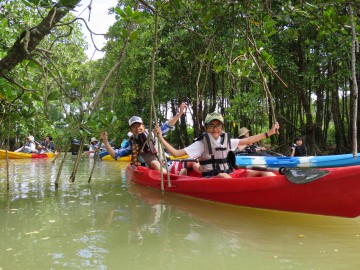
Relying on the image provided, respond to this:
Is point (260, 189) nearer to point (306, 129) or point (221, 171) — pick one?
point (221, 171)

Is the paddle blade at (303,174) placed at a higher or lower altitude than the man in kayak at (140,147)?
lower

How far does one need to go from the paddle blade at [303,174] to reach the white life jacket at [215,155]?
1.03m

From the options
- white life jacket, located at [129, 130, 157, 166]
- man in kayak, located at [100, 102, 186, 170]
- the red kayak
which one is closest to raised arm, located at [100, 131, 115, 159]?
man in kayak, located at [100, 102, 186, 170]

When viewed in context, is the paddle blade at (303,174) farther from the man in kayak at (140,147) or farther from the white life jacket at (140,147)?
the white life jacket at (140,147)

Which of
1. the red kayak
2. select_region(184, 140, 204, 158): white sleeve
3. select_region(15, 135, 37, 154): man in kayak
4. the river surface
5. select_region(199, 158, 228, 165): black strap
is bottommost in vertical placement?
the river surface

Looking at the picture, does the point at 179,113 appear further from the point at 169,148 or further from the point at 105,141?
the point at 105,141

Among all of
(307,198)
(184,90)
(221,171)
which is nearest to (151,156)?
(221,171)

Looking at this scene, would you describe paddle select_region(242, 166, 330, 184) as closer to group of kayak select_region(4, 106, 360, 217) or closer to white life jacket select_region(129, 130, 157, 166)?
group of kayak select_region(4, 106, 360, 217)

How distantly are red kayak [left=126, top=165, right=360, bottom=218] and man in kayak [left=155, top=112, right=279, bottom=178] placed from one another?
0.22 metres

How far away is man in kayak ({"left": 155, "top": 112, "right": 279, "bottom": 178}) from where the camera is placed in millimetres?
4438

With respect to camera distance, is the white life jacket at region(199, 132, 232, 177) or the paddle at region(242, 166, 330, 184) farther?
the white life jacket at region(199, 132, 232, 177)

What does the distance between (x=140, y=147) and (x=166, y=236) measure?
3164 millimetres

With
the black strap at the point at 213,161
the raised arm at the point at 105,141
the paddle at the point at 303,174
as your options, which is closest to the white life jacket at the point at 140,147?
the raised arm at the point at 105,141

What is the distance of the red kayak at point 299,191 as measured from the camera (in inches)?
132
